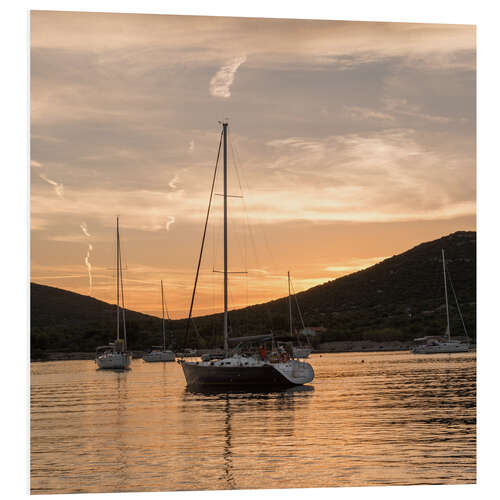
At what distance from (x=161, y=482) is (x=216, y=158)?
7.32 metres

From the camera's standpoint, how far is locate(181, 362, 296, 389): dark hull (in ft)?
80.5

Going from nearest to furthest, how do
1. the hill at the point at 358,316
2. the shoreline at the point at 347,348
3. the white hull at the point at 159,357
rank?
1. the hill at the point at 358,316
2. the white hull at the point at 159,357
3. the shoreline at the point at 347,348

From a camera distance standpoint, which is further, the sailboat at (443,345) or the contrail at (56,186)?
the sailboat at (443,345)

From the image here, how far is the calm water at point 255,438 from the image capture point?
11398mm

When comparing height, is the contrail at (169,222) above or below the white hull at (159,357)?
above

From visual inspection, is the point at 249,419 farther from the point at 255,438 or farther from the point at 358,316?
the point at 358,316

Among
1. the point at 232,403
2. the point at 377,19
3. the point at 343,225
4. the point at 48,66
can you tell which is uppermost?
the point at 377,19

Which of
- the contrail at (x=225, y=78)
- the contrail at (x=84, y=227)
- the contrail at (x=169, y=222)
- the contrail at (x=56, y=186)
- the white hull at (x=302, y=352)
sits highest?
the contrail at (x=225, y=78)

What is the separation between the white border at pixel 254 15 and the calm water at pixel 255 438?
33cm

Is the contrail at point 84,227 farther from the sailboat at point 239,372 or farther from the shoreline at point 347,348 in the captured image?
the shoreline at point 347,348

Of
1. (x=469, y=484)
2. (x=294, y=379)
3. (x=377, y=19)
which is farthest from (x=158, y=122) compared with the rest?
(x=294, y=379)

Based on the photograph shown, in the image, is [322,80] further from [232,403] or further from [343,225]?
[232,403]

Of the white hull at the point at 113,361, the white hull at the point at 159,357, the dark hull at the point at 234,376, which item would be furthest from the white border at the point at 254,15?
the white hull at the point at 159,357
